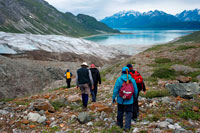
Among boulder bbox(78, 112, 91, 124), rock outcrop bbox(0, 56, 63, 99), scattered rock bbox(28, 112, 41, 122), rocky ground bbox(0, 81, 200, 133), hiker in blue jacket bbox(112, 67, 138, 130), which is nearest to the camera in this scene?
hiker in blue jacket bbox(112, 67, 138, 130)

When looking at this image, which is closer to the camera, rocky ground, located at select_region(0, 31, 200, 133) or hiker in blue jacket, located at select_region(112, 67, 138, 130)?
hiker in blue jacket, located at select_region(112, 67, 138, 130)

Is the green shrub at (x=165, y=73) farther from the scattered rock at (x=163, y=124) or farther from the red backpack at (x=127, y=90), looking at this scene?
the red backpack at (x=127, y=90)

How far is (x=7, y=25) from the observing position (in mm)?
140000

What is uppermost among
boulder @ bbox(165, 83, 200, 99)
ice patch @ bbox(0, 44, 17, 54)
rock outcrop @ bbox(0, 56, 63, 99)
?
ice patch @ bbox(0, 44, 17, 54)

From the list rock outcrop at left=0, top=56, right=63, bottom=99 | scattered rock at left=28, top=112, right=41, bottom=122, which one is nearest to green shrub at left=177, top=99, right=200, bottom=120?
scattered rock at left=28, top=112, right=41, bottom=122

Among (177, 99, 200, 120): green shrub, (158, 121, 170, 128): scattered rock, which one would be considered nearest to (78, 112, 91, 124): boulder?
(158, 121, 170, 128): scattered rock

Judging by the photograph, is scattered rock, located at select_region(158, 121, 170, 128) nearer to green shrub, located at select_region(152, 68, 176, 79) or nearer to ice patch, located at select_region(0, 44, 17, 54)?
green shrub, located at select_region(152, 68, 176, 79)

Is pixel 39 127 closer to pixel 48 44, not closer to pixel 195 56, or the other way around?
pixel 195 56

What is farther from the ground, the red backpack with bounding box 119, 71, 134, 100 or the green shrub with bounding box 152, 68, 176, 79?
the red backpack with bounding box 119, 71, 134, 100

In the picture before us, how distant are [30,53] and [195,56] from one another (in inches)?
1570

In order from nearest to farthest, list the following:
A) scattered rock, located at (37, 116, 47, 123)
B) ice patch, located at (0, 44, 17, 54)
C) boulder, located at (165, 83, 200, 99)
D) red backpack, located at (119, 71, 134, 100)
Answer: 1. red backpack, located at (119, 71, 134, 100)
2. scattered rock, located at (37, 116, 47, 123)
3. boulder, located at (165, 83, 200, 99)
4. ice patch, located at (0, 44, 17, 54)

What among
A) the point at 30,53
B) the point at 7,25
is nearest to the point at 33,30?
the point at 7,25

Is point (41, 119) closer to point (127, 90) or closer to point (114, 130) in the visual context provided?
point (114, 130)

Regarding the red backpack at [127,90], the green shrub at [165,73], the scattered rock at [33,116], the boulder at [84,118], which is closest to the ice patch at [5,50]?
the green shrub at [165,73]
